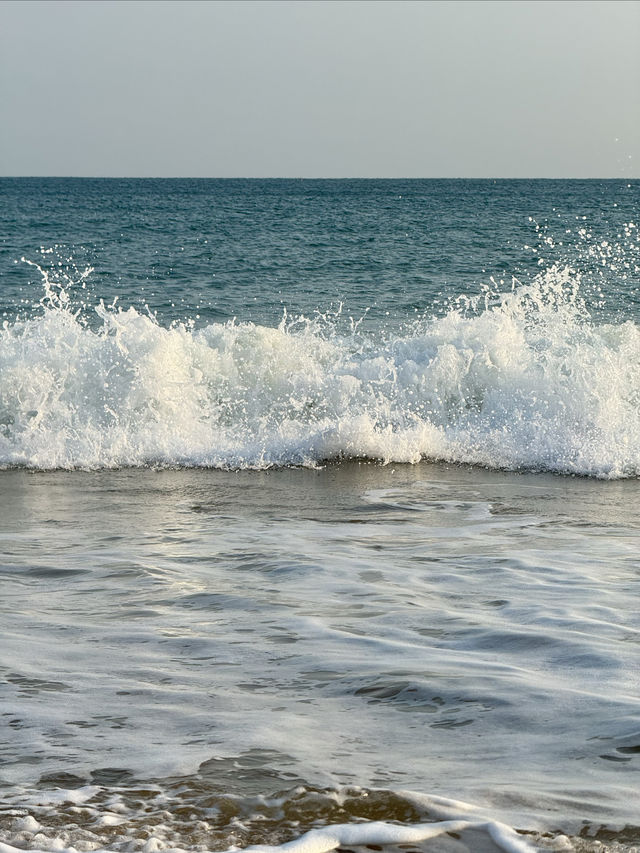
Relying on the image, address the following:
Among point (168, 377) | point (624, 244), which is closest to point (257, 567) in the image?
point (168, 377)

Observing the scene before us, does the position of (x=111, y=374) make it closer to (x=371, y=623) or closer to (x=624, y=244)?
(x=371, y=623)

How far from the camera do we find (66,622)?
453cm

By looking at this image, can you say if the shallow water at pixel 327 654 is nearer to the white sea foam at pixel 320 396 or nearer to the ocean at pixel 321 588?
the ocean at pixel 321 588

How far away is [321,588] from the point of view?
512 centimetres

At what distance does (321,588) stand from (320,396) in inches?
215

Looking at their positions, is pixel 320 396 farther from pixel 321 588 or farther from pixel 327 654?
pixel 327 654

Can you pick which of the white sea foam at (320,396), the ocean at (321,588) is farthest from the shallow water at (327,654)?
the white sea foam at (320,396)

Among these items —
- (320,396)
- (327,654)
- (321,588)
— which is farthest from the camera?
(320,396)

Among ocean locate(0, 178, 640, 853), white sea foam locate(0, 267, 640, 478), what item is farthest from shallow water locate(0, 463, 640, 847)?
white sea foam locate(0, 267, 640, 478)

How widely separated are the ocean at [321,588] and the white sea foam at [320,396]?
0.03 metres

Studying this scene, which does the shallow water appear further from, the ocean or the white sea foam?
the white sea foam

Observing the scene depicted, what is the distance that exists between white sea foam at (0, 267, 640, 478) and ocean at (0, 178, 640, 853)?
1.3 inches

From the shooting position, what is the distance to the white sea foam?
8.98m

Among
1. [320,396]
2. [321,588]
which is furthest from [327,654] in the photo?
[320,396]
